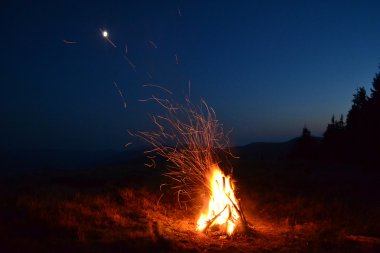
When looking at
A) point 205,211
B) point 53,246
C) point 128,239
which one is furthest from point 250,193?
point 53,246

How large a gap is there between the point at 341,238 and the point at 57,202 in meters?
8.29

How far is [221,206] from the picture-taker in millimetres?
11648

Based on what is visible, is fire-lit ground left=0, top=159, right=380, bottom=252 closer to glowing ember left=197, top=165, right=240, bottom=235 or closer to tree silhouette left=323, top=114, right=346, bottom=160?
glowing ember left=197, top=165, right=240, bottom=235

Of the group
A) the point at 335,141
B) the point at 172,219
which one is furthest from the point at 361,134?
the point at 172,219

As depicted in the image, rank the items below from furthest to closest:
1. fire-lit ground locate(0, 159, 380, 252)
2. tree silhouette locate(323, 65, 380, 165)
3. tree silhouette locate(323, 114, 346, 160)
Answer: tree silhouette locate(323, 114, 346, 160), tree silhouette locate(323, 65, 380, 165), fire-lit ground locate(0, 159, 380, 252)

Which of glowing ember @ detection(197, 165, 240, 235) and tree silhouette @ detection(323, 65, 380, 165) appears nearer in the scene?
glowing ember @ detection(197, 165, 240, 235)

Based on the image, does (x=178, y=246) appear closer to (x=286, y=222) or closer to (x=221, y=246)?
(x=221, y=246)

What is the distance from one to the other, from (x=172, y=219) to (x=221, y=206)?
7.01ft

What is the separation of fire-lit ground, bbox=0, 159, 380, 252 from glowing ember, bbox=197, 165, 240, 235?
288 mm

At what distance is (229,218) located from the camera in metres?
11.0

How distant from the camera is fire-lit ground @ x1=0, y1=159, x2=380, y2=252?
31.0 feet

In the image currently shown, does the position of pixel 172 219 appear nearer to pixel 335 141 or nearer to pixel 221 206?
pixel 221 206

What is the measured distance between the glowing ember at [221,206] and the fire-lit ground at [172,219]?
288mm

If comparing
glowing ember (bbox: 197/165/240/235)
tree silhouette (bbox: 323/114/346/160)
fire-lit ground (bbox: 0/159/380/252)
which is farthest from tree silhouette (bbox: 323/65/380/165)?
glowing ember (bbox: 197/165/240/235)
